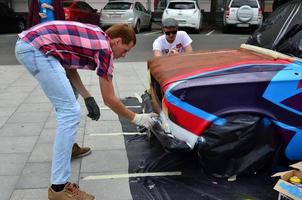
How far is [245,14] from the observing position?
19.1m

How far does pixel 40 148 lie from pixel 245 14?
15861 millimetres

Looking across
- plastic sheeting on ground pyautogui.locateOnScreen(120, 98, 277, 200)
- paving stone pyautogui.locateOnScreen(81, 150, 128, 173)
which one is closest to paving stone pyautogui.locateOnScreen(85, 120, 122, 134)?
paving stone pyautogui.locateOnScreen(81, 150, 128, 173)

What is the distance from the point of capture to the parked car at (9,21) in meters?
19.2

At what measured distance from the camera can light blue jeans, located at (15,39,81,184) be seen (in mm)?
3176

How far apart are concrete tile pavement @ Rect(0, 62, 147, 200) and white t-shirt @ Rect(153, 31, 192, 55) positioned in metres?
1.13

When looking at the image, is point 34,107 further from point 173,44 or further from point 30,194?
point 30,194

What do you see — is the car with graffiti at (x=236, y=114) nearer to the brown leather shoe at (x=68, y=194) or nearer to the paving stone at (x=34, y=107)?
the brown leather shoe at (x=68, y=194)

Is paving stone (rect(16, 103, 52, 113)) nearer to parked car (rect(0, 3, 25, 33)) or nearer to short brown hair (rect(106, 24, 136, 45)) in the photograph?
short brown hair (rect(106, 24, 136, 45))

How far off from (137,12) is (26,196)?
16.7m

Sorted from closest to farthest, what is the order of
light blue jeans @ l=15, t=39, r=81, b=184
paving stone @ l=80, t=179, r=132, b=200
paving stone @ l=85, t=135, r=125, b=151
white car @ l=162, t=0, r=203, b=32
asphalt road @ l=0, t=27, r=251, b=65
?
light blue jeans @ l=15, t=39, r=81, b=184 < paving stone @ l=80, t=179, r=132, b=200 < paving stone @ l=85, t=135, r=125, b=151 < asphalt road @ l=0, t=27, r=251, b=65 < white car @ l=162, t=0, r=203, b=32

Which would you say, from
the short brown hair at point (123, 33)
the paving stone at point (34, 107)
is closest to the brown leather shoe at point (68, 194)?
the short brown hair at point (123, 33)

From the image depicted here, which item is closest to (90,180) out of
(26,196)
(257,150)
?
(26,196)

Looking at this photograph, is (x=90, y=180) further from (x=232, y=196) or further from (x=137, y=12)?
(x=137, y=12)

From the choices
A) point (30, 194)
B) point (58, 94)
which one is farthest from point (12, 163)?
point (58, 94)
